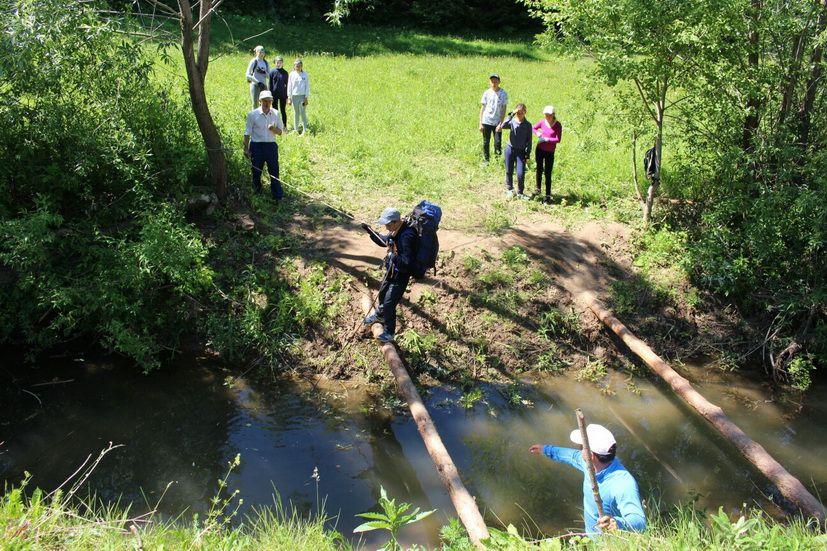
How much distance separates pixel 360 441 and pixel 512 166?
256 inches

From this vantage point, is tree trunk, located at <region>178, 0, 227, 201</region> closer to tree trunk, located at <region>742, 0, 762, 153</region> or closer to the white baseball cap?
the white baseball cap

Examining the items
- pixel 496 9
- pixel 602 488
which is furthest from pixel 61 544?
pixel 496 9

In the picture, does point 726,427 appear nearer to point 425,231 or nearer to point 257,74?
point 425,231

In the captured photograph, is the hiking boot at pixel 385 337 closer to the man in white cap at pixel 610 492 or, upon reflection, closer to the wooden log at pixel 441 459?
the wooden log at pixel 441 459

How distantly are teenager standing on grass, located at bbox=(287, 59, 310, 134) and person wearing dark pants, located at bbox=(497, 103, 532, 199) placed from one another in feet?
14.1

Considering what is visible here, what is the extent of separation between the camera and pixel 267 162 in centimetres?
1111

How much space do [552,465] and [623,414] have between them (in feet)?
5.46

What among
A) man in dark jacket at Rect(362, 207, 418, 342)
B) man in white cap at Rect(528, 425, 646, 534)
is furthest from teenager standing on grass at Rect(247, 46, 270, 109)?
man in white cap at Rect(528, 425, 646, 534)

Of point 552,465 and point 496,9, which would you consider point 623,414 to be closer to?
point 552,465

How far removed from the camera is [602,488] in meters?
5.33

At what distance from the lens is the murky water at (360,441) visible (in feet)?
22.9

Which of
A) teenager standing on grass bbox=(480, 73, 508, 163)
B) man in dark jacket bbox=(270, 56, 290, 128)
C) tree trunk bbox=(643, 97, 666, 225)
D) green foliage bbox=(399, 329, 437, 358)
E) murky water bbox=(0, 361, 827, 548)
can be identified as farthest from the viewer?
man in dark jacket bbox=(270, 56, 290, 128)

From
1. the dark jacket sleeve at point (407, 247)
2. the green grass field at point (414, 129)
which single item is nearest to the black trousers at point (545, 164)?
the green grass field at point (414, 129)

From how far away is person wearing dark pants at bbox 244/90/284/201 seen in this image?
1066cm
